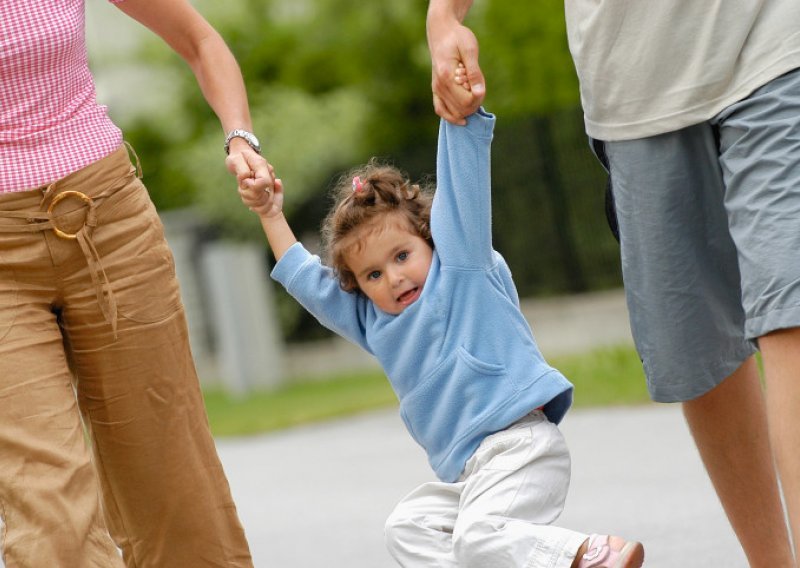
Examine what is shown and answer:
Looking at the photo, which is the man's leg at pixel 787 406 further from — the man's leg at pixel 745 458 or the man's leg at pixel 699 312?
the man's leg at pixel 745 458

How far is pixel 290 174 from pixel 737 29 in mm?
12838

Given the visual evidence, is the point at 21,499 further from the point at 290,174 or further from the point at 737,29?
the point at 290,174

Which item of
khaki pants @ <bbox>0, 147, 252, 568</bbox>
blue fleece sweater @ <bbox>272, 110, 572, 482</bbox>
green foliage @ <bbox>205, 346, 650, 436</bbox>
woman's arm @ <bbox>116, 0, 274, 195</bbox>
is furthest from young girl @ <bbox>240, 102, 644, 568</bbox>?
green foliage @ <bbox>205, 346, 650, 436</bbox>

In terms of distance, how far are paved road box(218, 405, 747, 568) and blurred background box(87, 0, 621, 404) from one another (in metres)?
4.09

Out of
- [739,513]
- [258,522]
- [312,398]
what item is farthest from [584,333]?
[739,513]

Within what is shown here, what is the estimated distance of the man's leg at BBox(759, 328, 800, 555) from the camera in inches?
121

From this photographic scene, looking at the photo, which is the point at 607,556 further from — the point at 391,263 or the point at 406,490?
the point at 406,490

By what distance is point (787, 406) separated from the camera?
10.2 ft

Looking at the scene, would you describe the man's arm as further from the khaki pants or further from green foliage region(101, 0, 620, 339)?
green foliage region(101, 0, 620, 339)

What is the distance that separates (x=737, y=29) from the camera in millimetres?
3229

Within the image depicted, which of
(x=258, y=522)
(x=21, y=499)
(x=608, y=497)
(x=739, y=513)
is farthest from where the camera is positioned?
(x=258, y=522)

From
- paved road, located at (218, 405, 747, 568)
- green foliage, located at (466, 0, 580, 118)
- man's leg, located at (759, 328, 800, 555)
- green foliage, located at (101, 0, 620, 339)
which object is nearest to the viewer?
man's leg, located at (759, 328, 800, 555)

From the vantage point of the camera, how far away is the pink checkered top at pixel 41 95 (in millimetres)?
3326

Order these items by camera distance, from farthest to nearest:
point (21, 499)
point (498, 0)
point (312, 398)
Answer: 1. point (498, 0)
2. point (312, 398)
3. point (21, 499)
